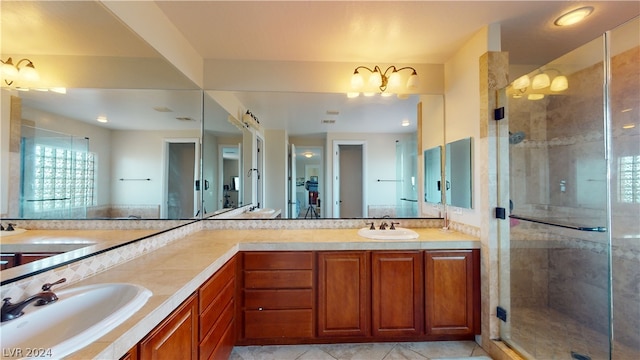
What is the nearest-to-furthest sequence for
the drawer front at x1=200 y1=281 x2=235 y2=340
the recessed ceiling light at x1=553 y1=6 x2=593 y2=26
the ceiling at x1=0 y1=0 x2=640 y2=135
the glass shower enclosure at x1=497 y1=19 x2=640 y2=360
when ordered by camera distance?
the ceiling at x1=0 y1=0 x2=640 y2=135, the drawer front at x1=200 y1=281 x2=235 y2=340, the recessed ceiling light at x1=553 y1=6 x2=593 y2=26, the glass shower enclosure at x1=497 y1=19 x2=640 y2=360

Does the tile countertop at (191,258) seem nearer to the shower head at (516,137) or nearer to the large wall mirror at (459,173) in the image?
the large wall mirror at (459,173)

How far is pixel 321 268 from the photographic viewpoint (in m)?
1.96

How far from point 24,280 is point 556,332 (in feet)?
11.5

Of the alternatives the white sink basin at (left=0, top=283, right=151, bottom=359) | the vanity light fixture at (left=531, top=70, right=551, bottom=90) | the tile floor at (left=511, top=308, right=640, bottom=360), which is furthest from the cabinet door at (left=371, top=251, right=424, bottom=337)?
the vanity light fixture at (left=531, top=70, right=551, bottom=90)

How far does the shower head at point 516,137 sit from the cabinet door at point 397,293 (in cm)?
121

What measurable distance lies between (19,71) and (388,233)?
253 centimetres

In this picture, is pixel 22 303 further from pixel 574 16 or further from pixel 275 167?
pixel 574 16

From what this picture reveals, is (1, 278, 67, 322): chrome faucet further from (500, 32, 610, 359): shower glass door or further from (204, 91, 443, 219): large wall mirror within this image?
(500, 32, 610, 359): shower glass door

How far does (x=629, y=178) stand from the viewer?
192cm

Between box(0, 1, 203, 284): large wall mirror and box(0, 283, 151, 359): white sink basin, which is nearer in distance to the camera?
box(0, 283, 151, 359): white sink basin

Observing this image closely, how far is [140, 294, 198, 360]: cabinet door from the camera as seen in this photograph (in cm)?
94

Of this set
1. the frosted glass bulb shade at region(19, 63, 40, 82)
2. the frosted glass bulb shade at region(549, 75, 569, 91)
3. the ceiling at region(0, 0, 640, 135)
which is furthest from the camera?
the frosted glass bulb shade at region(549, 75, 569, 91)

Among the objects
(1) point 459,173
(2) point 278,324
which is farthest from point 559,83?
(2) point 278,324

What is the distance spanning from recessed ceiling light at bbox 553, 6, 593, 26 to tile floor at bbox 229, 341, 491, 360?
2632 mm
